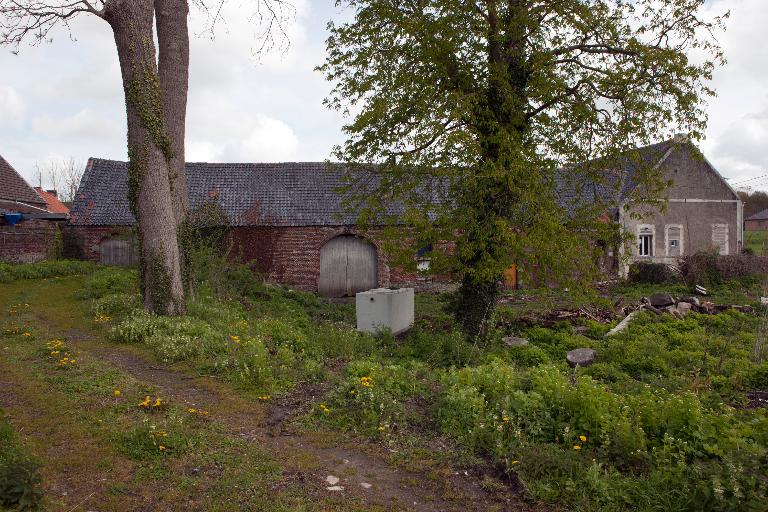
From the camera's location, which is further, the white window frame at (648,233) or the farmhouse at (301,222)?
the white window frame at (648,233)

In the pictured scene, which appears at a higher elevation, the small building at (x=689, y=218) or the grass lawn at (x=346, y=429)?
the small building at (x=689, y=218)

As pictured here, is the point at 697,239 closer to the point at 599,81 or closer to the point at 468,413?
the point at 599,81

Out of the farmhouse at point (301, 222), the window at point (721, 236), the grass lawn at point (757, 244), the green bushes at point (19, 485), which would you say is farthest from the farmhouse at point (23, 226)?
the window at point (721, 236)

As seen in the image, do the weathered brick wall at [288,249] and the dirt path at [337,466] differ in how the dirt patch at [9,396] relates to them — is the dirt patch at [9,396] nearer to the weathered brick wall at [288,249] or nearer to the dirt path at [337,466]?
the dirt path at [337,466]

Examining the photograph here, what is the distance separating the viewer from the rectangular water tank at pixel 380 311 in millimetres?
13438

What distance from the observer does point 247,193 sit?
2553cm

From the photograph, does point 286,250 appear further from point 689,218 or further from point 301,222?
point 689,218

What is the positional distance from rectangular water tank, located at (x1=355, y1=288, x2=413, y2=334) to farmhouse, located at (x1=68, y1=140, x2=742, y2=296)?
10.1m

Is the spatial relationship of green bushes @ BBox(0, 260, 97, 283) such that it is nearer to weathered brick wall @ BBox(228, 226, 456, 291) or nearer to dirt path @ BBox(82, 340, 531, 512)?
weathered brick wall @ BBox(228, 226, 456, 291)

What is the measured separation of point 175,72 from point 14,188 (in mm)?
17696

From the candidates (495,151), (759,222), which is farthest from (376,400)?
(759,222)

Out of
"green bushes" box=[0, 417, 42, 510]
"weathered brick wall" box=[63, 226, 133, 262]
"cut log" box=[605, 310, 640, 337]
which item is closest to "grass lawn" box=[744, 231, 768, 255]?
"cut log" box=[605, 310, 640, 337]

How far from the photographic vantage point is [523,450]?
5176 mm

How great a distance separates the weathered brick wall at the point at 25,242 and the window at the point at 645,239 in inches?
1049
